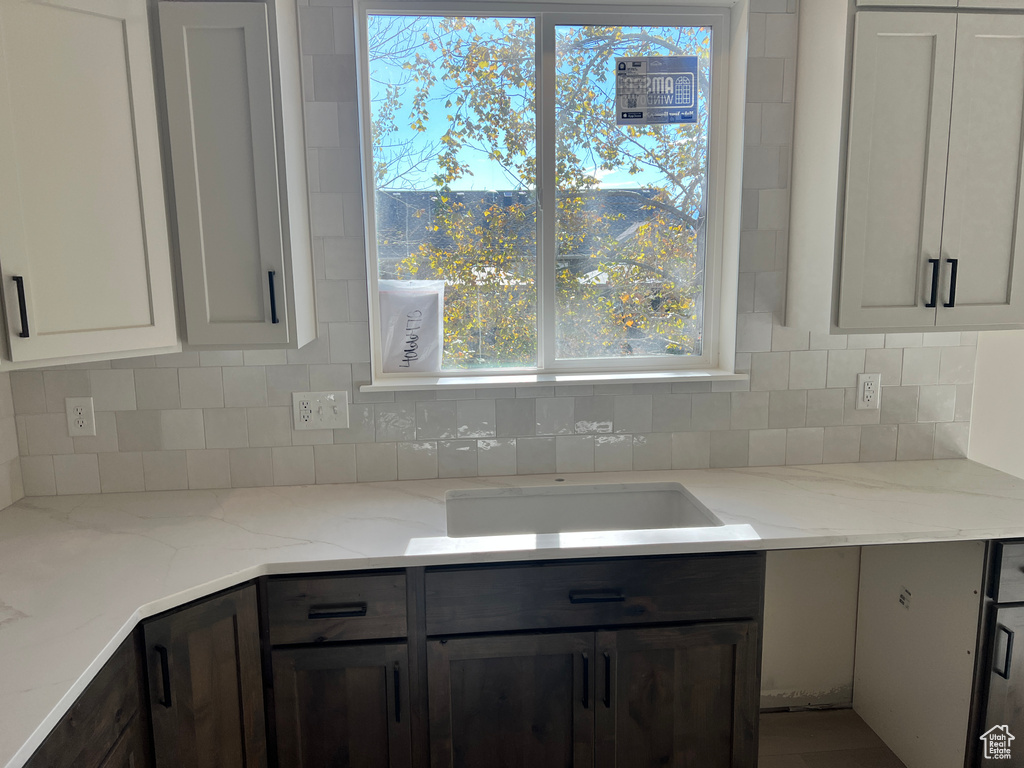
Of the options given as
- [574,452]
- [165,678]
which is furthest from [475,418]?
[165,678]

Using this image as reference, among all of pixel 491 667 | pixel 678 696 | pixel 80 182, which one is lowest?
pixel 678 696

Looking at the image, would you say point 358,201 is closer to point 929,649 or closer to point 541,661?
point 541,661

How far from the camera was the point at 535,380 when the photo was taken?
2.18 metres

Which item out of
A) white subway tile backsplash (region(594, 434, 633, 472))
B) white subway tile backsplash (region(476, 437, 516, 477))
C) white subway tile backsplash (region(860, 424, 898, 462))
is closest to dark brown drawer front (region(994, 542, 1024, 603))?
white subway tile backsplash (region(860, 424, 898, 462))

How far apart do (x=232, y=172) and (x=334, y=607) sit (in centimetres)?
112

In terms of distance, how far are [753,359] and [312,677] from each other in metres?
1.66

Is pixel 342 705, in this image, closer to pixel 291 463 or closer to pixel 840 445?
pixel 291 463

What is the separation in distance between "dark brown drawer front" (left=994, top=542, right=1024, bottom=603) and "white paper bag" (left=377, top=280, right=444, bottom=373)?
5.55ft

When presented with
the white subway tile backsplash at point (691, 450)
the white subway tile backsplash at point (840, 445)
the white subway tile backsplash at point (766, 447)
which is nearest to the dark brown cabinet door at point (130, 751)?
the white subway tile backsplash at point (691, 450)

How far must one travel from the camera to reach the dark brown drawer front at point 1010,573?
1736 mm

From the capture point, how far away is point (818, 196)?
1.99 m

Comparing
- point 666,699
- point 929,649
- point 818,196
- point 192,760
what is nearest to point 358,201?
point 818,196

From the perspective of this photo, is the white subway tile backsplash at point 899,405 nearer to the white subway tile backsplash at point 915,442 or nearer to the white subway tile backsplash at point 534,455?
the white subway tile backsplash at point 915,442

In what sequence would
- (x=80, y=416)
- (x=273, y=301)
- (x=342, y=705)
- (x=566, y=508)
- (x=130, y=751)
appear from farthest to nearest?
1. (x=566, y=508)
2. (x=80, y=416)
3. (x=273, y=301)
4. (x=342, y=705)
5. (x=130, y=751)
